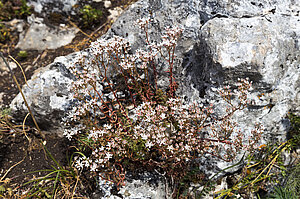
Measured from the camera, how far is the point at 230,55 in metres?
2.88

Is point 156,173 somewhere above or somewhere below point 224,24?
below

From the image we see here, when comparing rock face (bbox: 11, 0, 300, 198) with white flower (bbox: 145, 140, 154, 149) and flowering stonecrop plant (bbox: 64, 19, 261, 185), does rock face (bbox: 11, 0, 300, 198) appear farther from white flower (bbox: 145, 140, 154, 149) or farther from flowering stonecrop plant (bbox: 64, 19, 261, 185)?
white flower (bbox: 145, 140, 154, 149)

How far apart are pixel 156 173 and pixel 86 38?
338cm

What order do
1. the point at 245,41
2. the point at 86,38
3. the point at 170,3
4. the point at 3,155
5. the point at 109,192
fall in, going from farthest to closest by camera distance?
the point at 86,38, the point at 3,155, the point at 170,3, the point at 109,192, the point at 245,41

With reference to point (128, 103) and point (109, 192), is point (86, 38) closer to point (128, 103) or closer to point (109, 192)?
point (128, 103)

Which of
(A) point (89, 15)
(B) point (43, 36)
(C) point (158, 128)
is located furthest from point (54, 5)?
(C) point (158, 128)

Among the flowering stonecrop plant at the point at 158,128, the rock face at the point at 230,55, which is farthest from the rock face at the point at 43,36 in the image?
the flowering stonecrop plant at the point at 158,128

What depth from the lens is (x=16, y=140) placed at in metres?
3.97

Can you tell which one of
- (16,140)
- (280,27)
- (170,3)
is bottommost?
(16,140)

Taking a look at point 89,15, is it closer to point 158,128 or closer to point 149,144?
point 158,128

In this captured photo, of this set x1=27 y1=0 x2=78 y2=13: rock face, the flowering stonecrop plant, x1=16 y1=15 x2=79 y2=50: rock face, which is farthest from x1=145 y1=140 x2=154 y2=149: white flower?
x1=27 y1=0 x2=78 y2=13: rock face

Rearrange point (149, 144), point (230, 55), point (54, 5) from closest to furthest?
point (149, 144) < point (230, 55) < point (54, 5)

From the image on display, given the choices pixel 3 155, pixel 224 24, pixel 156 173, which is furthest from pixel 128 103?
pixel 3 155

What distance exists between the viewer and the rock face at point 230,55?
290 cm
